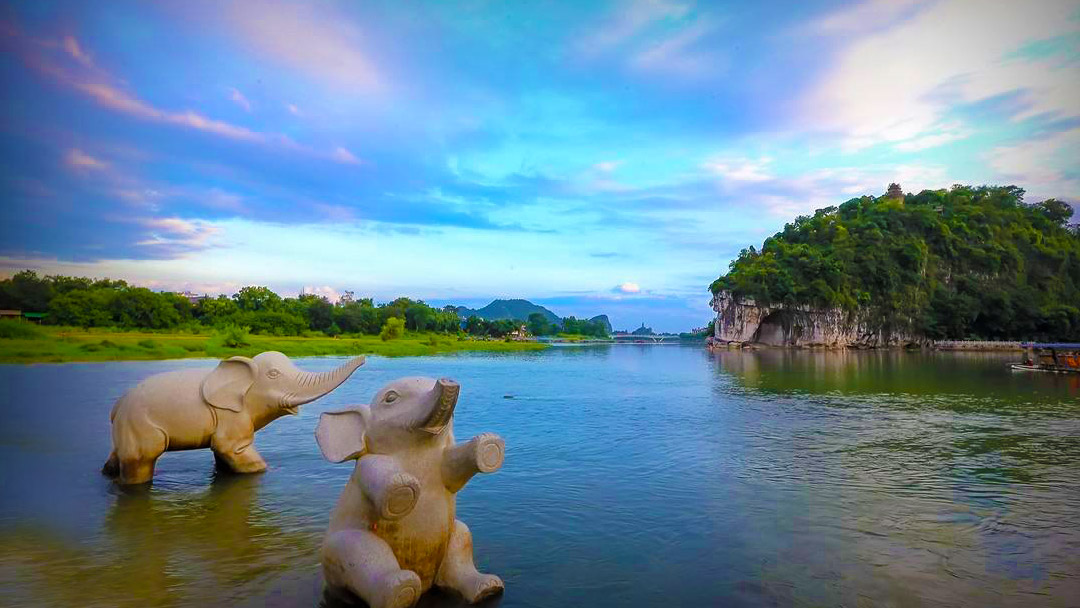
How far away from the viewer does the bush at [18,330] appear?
103ft

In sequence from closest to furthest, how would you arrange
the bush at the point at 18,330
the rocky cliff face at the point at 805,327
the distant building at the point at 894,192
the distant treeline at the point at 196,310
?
the bush at the point at 18,330 < the distant treeline at the point at 196,310 < the rocky cliff face at the point at 805,327 < the distant building at the point at 894,192

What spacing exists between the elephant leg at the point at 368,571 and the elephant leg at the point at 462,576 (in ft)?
1.45

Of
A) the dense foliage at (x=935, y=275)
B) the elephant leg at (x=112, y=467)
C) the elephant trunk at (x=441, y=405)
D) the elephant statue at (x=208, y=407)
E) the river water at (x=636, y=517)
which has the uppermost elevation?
the dense foliage at (x=935, y=275)

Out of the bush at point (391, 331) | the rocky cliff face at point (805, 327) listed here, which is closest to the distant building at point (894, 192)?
the rocky cliff face at point (805, 327)

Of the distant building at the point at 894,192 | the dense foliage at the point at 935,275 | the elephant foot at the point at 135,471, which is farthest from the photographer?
the distant building at the point at 894,192

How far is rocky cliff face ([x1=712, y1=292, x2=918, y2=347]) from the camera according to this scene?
87.2 m

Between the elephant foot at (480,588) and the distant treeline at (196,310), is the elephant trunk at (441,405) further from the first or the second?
the distant treeline at (196,310)

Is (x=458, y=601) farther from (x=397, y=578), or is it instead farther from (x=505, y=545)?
(x=505, y=545)

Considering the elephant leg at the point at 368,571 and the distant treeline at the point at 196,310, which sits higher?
the distant treeline at the point at 196,310

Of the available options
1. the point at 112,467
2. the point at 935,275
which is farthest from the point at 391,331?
the point at 935,275

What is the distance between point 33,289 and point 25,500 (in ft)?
159

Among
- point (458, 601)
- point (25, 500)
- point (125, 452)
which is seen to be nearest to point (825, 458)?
point (458, 601)

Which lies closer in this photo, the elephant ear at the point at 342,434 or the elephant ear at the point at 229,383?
the elephant ear at the point at 342,434

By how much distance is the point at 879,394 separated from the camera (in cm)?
2202
